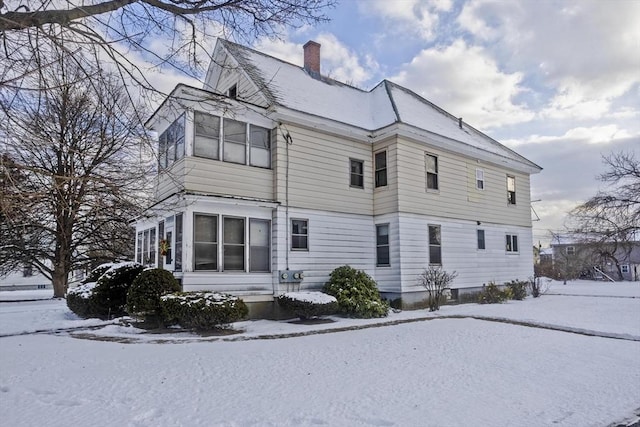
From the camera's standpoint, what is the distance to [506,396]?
5355 mm

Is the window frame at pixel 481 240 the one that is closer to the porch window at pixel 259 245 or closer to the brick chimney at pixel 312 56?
the porch window at pixel 259 245

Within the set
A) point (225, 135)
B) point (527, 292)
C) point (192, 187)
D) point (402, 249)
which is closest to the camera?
point (192, 187)

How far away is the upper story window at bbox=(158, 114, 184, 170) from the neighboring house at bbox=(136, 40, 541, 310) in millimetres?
56

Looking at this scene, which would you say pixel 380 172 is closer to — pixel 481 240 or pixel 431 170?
pixel 431 170

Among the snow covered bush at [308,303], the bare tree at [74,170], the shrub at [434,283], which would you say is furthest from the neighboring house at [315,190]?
the bare tree at [74,170]

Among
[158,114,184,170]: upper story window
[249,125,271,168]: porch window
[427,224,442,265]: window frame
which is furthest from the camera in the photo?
[427,224,442,265]: window frame

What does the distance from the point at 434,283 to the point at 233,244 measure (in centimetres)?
669

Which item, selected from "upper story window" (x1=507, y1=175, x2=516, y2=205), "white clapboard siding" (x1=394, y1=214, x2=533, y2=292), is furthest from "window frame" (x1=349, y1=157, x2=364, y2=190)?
"upper story window" (x1=507, y1=175, x2=516, y2=205)

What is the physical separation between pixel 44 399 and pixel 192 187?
701cm

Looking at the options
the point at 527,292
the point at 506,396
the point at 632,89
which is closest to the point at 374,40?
the point at 506,396

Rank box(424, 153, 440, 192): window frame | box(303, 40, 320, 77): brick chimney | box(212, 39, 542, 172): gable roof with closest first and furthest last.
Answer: box(212, 39, 542, 172): gable roof, box(424, 153, 440, 192): window frame, box(303, 40, 320, 77): brick chimney

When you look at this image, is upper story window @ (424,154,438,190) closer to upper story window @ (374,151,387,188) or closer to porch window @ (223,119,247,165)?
upper story window @ (374,151,387,188)

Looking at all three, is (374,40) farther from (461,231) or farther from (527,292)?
(527,292)

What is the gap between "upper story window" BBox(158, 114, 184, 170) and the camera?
12156mm
